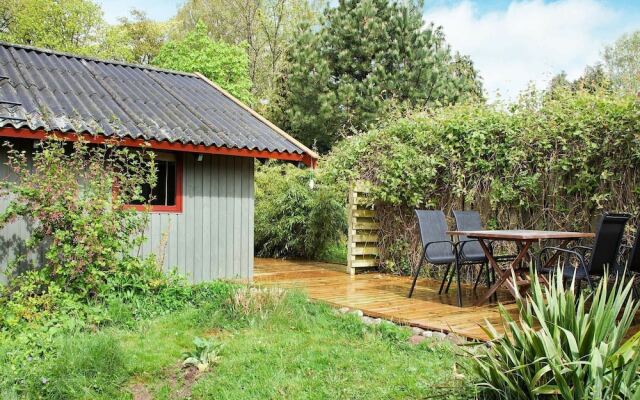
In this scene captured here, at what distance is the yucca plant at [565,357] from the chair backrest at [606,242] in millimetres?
1990

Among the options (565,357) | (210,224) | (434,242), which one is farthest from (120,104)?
(565,357)

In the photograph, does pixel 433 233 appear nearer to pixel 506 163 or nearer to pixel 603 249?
pixel 506 163

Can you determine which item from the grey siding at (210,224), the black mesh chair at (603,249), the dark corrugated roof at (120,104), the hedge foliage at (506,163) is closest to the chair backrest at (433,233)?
the hedge foliage at (506,163)

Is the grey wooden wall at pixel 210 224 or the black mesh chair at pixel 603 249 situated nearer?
the black mesh chair at pixel 603 249

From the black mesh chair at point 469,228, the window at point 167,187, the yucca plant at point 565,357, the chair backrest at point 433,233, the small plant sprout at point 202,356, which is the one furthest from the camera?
the window at point 167,187

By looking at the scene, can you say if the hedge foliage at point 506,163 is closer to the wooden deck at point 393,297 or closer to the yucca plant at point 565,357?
the wooden deck at point 393,297

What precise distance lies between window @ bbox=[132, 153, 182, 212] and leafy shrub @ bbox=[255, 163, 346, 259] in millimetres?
3549

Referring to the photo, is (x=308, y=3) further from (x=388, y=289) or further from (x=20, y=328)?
(x=20, y=328)

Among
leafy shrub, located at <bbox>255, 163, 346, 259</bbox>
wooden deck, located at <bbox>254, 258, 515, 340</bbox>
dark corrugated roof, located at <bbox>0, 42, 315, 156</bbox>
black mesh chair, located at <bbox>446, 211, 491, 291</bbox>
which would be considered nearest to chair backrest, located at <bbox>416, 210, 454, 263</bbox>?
black mesh chair, located at <bbox>446, 211, 491, 291</bbox>

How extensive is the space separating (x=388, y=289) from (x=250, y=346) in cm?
322

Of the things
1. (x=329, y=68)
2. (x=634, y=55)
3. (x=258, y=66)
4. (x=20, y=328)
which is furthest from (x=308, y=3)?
(x=20, y=328)

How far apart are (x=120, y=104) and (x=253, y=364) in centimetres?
490

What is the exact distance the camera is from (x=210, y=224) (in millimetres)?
7848

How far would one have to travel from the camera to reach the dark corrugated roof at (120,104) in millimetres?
6492
